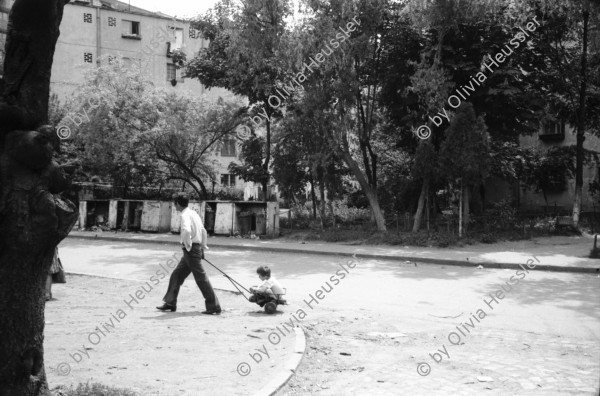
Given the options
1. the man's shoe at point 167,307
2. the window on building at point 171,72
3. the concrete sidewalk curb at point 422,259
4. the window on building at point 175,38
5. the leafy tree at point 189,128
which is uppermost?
the window on building at point 175,38

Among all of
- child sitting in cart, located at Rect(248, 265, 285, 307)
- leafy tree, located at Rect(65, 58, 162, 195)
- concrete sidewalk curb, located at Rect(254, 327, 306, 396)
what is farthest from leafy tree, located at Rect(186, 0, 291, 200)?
concrete sidewalk curb, located at Rect(254, 327, 306, 396)

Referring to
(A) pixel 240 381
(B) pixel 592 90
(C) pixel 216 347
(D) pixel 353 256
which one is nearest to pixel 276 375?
(A) pixel 240 381

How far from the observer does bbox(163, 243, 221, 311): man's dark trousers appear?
27.9 feet

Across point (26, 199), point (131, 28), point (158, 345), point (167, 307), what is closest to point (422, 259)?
point (167, 307)

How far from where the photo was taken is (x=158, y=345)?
6559mm

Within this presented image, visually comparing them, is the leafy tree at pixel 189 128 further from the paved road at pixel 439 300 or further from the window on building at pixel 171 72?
the window on building at pixel 171 72

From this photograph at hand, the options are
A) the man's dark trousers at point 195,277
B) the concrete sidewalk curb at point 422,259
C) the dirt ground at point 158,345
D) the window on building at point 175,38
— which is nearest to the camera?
the dirt ground at point 158,345

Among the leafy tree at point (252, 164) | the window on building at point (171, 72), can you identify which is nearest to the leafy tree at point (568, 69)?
the leafy tree at point (252, 164)

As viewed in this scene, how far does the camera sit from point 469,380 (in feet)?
18.5

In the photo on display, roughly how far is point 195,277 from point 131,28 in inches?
1811

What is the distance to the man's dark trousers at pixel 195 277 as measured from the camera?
8508 millimetres

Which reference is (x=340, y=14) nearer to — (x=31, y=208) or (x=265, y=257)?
(x=265, y=257)

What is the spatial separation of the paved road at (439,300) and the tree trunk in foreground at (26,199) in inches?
129

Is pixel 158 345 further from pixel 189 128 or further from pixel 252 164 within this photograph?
pixel 189 128
